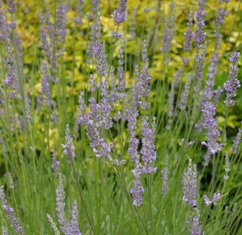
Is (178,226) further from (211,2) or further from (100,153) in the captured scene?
(211,2)

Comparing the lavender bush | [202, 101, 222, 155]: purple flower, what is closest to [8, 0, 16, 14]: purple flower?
the lavender bush

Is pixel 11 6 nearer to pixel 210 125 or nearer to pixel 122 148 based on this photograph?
pixel 122 148

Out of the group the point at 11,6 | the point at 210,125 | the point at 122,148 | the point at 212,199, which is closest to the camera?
the point at 210,125

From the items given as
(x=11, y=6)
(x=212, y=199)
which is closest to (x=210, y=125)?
(x=212, y=199)

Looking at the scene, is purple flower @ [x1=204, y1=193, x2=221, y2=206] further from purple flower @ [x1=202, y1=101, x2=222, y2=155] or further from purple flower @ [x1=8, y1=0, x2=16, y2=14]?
purple flower @ [x1=8, y1=0, x2=16, y2=14]

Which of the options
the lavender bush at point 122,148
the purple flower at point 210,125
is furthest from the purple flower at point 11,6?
the purple flower at point 210,125

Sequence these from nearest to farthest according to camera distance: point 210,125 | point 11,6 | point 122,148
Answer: point 210,125 → point 122,148 → point 11,6

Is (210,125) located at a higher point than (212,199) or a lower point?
higher

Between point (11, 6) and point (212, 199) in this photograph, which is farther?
point (11, 6)

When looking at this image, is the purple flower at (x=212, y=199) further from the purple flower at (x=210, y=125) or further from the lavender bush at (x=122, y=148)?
the purple flower at (x=210, y=125)

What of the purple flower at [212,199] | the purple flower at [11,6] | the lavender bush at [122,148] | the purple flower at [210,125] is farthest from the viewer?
the purple flower at [11,6]

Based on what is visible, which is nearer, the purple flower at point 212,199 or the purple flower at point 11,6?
the purple flower at point 212,199

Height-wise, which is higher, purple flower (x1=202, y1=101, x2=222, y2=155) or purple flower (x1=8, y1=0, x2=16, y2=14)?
purple flower (x1=8, y1=0, x2=16, y2=14)

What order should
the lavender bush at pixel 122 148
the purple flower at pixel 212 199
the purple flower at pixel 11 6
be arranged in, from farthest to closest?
1. the purple flower at pixel 11 6
2. the lavender bush at pixel 122 148
3. the purple flower at pixel 212 199
